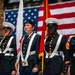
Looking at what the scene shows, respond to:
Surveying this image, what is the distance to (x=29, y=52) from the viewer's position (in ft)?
25.9

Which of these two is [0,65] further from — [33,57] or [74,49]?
[74,49]

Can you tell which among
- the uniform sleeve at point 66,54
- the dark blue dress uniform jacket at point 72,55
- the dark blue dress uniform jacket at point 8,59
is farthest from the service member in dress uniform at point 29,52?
the dark blue dress uniform jacket at point 72,55

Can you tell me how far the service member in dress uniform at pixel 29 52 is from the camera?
7820 mm

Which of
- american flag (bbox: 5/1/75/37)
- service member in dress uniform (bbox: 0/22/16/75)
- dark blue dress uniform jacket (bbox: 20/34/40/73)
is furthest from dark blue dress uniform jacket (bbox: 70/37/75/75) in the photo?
american flag (bbox: 5/1/75/37)

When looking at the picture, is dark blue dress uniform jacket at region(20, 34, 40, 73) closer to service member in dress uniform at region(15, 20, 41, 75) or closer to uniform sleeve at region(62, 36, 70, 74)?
service member in dress uniform at region(15, 20, 41, 75)

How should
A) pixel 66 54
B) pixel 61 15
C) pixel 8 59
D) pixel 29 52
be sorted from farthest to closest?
1. pixel 61 15
2. pixel 8 59
3. pixel 29 52
4. pixel 66 54

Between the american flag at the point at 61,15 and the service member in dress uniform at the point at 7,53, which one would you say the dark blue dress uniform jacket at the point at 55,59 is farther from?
the american flag at the point at 61,15

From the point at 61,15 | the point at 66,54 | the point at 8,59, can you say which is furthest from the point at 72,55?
the point at 61,15

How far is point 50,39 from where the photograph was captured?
26.0 feet

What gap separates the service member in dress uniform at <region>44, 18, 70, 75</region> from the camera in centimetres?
772

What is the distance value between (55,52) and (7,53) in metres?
1.08

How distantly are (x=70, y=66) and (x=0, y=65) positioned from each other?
1.52 meters

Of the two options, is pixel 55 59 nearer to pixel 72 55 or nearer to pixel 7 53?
pixel 72 55

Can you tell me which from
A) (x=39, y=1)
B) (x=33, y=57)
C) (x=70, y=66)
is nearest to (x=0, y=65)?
(x=33, y=57)
